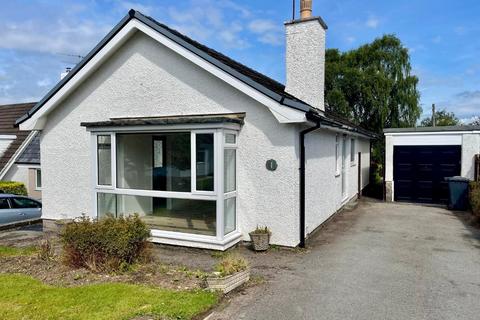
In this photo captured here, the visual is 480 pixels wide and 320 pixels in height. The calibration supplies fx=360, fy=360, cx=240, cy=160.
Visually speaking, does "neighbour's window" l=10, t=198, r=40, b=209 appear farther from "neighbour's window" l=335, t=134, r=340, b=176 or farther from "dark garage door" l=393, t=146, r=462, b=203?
"dark garage door" l=393, t=146, r=462, b=203

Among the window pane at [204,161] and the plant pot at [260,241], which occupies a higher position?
the window pane at [204,161]

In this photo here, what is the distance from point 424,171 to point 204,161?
12226 mm

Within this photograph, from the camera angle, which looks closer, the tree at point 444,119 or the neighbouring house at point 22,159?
the neighbouring house at point 22,159

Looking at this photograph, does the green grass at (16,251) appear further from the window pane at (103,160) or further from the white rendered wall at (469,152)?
the white rendered wall at (469,152)

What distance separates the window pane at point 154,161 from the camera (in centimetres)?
923

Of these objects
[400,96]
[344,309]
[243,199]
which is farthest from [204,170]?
[400,96]

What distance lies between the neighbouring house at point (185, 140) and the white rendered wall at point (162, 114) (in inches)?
1.1

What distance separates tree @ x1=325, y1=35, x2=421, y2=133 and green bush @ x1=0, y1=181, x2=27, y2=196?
25.5 metres

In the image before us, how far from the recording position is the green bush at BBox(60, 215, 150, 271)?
7.16 metres

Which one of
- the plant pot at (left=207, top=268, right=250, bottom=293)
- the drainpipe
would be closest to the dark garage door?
the drainpipe

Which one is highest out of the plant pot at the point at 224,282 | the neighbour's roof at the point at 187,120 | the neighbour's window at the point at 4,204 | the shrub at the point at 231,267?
the neighbour's roof at the point at 187,120

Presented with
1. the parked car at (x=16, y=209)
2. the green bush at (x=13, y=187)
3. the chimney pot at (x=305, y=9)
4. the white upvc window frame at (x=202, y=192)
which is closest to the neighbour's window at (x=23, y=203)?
the parked car at (x=16, y=209)

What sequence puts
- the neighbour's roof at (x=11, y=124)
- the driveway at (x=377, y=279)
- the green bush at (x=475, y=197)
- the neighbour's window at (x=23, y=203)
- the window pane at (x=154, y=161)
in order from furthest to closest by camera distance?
the neighbour's roof at (x=11, y=124)
the neighbour's window at (x=23, y=203)
the green bush at (x=475, y=197)
the window pane at (x=154, y=161)
the driveway at (x=377, y=279)

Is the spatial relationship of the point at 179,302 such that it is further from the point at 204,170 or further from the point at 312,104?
the point at 312,104
